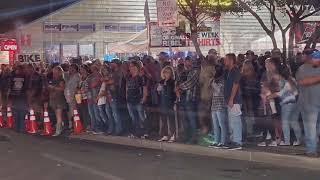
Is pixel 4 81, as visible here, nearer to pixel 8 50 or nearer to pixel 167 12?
pixel 167 12

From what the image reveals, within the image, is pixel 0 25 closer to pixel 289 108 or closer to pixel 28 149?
pixel 28 149

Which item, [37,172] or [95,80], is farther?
[95,80]

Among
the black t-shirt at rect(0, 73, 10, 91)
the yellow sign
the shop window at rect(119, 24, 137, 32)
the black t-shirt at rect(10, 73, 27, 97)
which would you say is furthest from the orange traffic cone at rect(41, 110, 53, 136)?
the shop window at rect(119, 24, 137, 32)

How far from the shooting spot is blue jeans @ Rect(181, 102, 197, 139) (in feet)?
41.5

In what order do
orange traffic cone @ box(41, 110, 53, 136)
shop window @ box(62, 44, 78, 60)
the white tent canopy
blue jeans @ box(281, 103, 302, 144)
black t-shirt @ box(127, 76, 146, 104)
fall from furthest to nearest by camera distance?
shop window @ box(62, 44, 78, 60)
the white tent canopy
orange traffic cone @ box(41, 110, 53, 136)
black t-shirt @ box(127, 76, 146, 104)
blue jeans @ box(281, 103, 302, 144)

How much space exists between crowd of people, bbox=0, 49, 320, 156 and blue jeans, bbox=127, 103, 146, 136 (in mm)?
23

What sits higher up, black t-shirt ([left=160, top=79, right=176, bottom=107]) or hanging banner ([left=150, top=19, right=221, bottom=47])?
hanging banner ([left=150, top=19, right=221, bottom=47])

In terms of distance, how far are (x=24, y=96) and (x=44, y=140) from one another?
2.72 m

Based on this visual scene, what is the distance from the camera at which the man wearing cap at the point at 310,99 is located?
10359mm

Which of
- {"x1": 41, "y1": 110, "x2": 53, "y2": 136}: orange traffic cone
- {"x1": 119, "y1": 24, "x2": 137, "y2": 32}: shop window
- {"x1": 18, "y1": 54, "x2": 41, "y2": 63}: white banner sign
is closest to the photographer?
{"x1": 41, "y1": 110, "x2": 53, "y2": 136}: orange traffic cone

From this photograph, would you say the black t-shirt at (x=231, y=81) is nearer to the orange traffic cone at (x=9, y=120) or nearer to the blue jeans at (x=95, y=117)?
the blue jeans at (x=95, y=117)

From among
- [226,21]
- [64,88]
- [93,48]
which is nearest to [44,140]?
[64,88]

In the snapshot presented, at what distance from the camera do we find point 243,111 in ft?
40.4

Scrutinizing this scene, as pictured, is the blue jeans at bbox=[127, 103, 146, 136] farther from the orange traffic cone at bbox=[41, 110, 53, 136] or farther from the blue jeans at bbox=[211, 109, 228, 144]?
the orange traffic cone at bbox=[41, 110, 53, 136]
